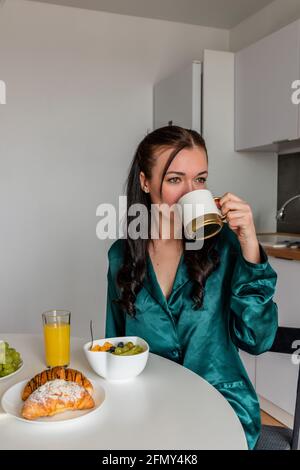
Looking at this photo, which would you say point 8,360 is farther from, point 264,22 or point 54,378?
point 264,22

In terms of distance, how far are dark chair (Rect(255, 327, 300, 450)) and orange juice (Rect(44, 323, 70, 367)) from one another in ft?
1.86

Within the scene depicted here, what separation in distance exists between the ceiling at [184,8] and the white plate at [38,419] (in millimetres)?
2674

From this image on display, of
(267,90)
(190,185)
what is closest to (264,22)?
(267,90)

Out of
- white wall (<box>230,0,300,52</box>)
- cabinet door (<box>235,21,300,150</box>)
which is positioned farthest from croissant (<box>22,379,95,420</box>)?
white wall (<box>230,0,300,52</box>)

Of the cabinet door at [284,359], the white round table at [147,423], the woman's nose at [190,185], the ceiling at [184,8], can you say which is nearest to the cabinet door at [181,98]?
the ceiling at [184,8]

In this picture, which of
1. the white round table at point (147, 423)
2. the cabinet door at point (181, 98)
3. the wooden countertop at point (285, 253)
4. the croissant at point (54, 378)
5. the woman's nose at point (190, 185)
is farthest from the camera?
the cabinet door at point (181, 98)

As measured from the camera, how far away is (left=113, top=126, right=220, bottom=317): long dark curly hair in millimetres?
1237

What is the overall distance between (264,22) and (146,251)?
2.29 m

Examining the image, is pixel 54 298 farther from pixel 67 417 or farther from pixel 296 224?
pixel 67 417

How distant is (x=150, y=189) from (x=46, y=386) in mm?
703

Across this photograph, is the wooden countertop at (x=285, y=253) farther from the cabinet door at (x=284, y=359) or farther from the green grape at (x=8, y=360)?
the green grape at (x=8, y=360)

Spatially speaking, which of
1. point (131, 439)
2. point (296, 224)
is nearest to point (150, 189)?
point (131, 439)

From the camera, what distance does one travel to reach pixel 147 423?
792 mm

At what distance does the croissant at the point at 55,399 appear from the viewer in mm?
797
